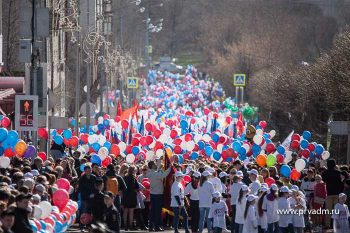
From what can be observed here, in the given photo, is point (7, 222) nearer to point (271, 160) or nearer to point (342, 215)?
point (342, 215)

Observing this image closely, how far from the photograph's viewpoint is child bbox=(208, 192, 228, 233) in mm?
27250

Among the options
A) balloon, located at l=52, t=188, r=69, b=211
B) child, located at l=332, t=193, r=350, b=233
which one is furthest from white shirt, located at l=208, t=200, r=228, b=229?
balloon, located at l=52, t=188, r=69, b=211

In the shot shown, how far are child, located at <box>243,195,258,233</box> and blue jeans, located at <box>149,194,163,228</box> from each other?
478 centimetres

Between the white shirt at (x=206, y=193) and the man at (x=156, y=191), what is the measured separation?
208 centimetres

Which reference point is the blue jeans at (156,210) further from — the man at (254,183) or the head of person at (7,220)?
the head of person at (7,220)

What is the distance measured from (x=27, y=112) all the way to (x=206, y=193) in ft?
17.6

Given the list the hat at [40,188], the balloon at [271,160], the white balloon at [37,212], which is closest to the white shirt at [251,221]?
the hat at [40,188]

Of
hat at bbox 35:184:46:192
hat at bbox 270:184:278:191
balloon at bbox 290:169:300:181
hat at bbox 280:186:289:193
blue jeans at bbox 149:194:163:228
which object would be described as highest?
hat at bbox 35:184:46:192

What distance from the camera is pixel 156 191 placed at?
30672mm

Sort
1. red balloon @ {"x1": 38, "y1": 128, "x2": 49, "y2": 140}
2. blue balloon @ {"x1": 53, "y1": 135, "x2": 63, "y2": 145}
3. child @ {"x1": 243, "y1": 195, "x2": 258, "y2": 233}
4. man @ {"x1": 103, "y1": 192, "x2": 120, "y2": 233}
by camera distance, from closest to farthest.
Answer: man @ {"x1": 103, "y1": 192, "x2": 120, "y2": 233}, child @ {"x1": 243, "y1": 195, "x2": 258, "y2": 233}, red balloon @ {"x1": 38, "y1": 128, "x2": 49, "y2": 140}, blue balloon @ {"x1": 53, "y1": 135, "x2": 63, "y2": 145}

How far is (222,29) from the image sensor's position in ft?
386

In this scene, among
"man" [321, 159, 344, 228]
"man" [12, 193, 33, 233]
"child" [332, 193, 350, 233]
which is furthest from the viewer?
"man" [321, 159, 344, 228]

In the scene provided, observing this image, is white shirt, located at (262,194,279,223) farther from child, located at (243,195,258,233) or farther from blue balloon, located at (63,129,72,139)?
blue balloon, located at (63,129,72,139)

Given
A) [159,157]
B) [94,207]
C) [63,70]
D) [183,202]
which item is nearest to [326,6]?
[63,70]
